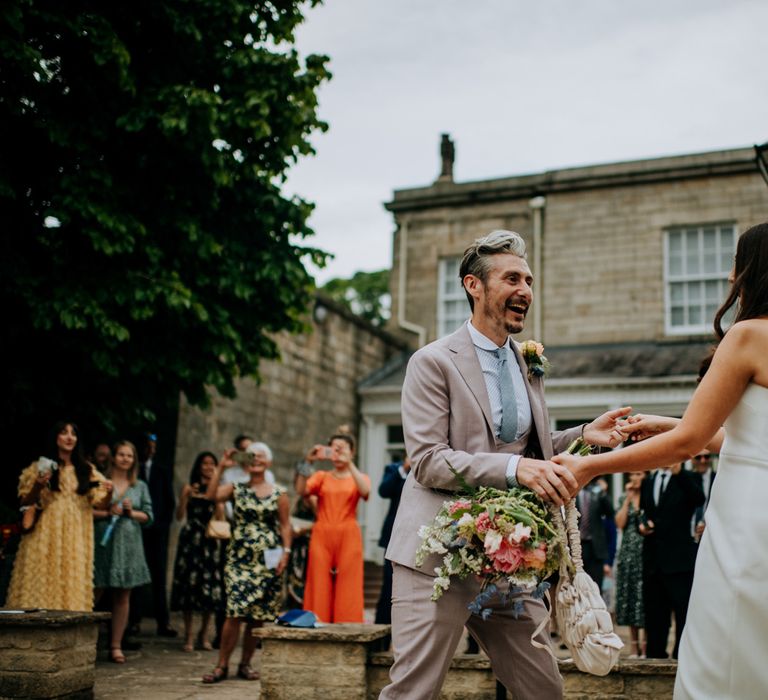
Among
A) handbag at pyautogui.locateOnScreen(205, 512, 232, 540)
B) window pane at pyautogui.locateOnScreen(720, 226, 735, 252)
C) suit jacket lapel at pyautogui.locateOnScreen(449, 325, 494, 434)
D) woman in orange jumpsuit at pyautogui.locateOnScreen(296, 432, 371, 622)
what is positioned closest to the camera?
suit jacket lapel at pyautogui.locateOnScreen(449, 325, 494, 434)

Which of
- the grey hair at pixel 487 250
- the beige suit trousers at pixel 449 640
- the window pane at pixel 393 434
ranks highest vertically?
the window pane at pixel 393 434

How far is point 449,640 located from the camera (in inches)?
128

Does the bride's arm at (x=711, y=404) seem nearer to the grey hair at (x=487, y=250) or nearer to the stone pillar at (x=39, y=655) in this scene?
the grey hair at (x=487, y=250)

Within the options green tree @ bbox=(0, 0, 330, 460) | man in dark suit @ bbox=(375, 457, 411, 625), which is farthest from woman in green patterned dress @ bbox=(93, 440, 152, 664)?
man in dark suit @ bbox=(375, 457, 411, 625)

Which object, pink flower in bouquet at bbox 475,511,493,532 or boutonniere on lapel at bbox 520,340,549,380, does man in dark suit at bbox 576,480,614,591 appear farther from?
pink flower in bouquet at bbox 475,511,493,532

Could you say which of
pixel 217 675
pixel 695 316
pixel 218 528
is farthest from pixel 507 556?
pixel 695 316

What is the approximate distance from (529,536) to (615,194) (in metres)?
17.8

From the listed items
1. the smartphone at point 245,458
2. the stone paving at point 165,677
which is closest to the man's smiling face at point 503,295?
the stone paving at point 165,677

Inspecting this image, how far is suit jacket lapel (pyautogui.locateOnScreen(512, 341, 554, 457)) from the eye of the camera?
355cm

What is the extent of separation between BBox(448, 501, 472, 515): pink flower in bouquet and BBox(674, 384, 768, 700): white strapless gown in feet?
2.66

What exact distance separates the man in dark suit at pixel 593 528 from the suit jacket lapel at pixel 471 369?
747cm

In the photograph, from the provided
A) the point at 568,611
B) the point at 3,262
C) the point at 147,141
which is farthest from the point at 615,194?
the point at 568,611

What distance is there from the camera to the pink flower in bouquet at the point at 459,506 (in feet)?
10.4

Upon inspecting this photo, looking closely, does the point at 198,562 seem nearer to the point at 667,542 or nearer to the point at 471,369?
the point at 667,542
